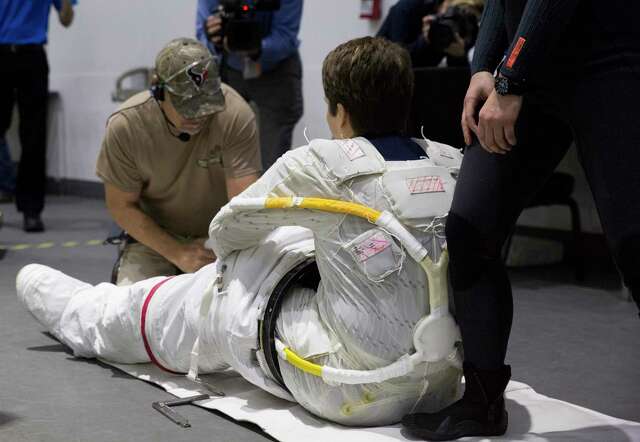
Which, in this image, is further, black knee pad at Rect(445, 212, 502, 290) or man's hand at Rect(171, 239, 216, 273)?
man's hand at Rect(171, 239, 216, 273)

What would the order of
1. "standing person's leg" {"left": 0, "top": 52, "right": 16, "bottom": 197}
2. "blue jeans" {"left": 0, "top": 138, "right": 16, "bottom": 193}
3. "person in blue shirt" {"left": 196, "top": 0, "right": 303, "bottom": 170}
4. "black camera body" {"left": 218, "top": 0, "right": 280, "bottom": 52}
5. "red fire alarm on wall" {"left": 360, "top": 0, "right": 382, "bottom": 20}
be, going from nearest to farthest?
"black camera body" {"left": 218, "top": 0, "right": 280, "bottom": 52} → "person in blue shirt" {"left": 196, "top": 0, "right": 303, "bottom": 170} → "red fire alarm on wall" {"left": 360, "top": 0, "right": 382, "bottom": 20} → "standing person's leg" {"left": 0, "top": 52, "right": 16, "bottom": 197} → "blue jeans" {"left": 0, "top": 138, "right": 16, "bottom": 193}

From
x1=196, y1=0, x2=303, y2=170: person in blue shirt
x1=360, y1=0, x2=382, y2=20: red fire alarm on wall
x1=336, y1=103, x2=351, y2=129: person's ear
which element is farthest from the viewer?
x1=360, y1=0, x2=382, y2=20: red fire alarm on wall

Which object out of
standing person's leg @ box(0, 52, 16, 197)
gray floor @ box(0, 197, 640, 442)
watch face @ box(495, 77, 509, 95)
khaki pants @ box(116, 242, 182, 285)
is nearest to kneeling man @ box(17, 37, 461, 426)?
gray floor @ box(0, 197, 640, 442)

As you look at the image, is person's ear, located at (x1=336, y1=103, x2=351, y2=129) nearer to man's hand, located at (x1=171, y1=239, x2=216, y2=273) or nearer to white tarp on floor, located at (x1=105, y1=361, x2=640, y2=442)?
white tarp on floor, located at (x1=105, y1=361, x2=640, y2=442)

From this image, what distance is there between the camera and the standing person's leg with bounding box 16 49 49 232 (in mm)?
5379

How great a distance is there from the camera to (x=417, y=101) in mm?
3918

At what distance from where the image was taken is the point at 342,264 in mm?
1954

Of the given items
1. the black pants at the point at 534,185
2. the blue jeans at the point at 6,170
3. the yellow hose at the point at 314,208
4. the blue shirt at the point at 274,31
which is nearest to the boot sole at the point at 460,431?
the black pants at the point at 534,185

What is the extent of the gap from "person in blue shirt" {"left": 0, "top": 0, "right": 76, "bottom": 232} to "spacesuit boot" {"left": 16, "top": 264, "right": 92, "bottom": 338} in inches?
107

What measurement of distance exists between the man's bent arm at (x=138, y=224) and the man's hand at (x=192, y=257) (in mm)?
12

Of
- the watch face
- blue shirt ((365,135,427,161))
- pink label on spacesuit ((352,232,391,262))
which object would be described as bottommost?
pink label on spacesuit ((352,232,391,262))

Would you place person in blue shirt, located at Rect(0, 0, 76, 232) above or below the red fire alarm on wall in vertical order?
below

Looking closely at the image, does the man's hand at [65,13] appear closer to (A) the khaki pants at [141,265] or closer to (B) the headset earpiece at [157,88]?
(A) the khaki pants at [141,265]

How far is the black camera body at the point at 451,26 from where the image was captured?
158 inches
